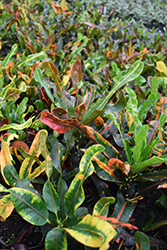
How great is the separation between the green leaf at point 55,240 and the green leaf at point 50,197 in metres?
0.07

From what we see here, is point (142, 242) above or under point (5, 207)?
under

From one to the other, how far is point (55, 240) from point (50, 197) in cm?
12

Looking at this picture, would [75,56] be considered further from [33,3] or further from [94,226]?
[33,3]

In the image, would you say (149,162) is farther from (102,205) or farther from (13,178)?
(13,178)

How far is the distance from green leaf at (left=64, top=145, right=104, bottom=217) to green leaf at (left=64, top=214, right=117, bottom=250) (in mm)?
72

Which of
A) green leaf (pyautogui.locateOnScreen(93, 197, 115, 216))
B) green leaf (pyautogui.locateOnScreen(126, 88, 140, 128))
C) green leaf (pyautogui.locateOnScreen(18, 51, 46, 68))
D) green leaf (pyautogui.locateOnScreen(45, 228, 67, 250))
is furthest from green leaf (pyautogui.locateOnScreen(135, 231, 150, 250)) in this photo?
green leaf (pyautogui.locateOnScreen(18, 51, 46, 68))

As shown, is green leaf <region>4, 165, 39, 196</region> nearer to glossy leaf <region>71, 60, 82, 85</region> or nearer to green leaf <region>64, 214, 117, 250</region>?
green leaf <region>64, 214, 117, 250</region>

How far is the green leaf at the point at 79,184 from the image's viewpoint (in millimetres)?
612

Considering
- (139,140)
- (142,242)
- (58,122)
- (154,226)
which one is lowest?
(154,226)

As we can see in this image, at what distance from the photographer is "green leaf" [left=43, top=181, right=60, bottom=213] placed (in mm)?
630

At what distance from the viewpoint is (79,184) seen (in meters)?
0.61

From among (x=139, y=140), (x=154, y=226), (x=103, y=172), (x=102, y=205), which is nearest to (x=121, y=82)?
(x=139, y=140)

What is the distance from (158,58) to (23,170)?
1.39 meters

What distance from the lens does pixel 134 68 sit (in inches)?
32.3
